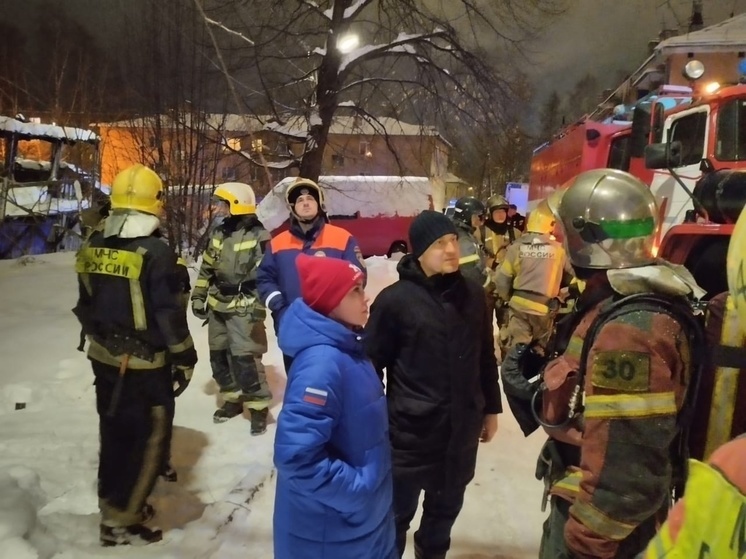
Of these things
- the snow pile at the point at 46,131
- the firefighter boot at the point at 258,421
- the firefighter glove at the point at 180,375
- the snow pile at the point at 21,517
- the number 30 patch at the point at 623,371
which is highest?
the snow pile at the point at 46,131

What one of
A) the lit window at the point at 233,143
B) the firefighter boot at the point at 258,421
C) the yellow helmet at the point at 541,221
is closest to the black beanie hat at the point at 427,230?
the firefighter boot at the point at 258,421

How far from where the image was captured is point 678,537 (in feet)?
3.13

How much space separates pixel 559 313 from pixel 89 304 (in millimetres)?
4152

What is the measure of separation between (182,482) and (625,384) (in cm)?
350

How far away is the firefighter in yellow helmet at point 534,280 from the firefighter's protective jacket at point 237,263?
232 cm

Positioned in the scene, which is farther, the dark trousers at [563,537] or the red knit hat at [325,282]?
the red knit hat at [325,282]

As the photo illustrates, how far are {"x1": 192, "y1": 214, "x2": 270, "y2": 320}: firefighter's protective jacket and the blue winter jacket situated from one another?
10.1 feet

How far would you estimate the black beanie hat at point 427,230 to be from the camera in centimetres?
310

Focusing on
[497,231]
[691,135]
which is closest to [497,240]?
[497,231]

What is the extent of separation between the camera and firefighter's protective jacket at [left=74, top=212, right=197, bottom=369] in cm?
331

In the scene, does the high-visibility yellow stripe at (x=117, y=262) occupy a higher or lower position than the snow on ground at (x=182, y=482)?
higher

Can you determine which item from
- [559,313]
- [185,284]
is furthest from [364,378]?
[559,313]

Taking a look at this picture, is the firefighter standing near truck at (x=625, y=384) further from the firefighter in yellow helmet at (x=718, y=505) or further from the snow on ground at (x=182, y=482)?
the snow on ground at (x=182, y=482)

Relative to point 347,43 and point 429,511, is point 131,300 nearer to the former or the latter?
point 429,511
